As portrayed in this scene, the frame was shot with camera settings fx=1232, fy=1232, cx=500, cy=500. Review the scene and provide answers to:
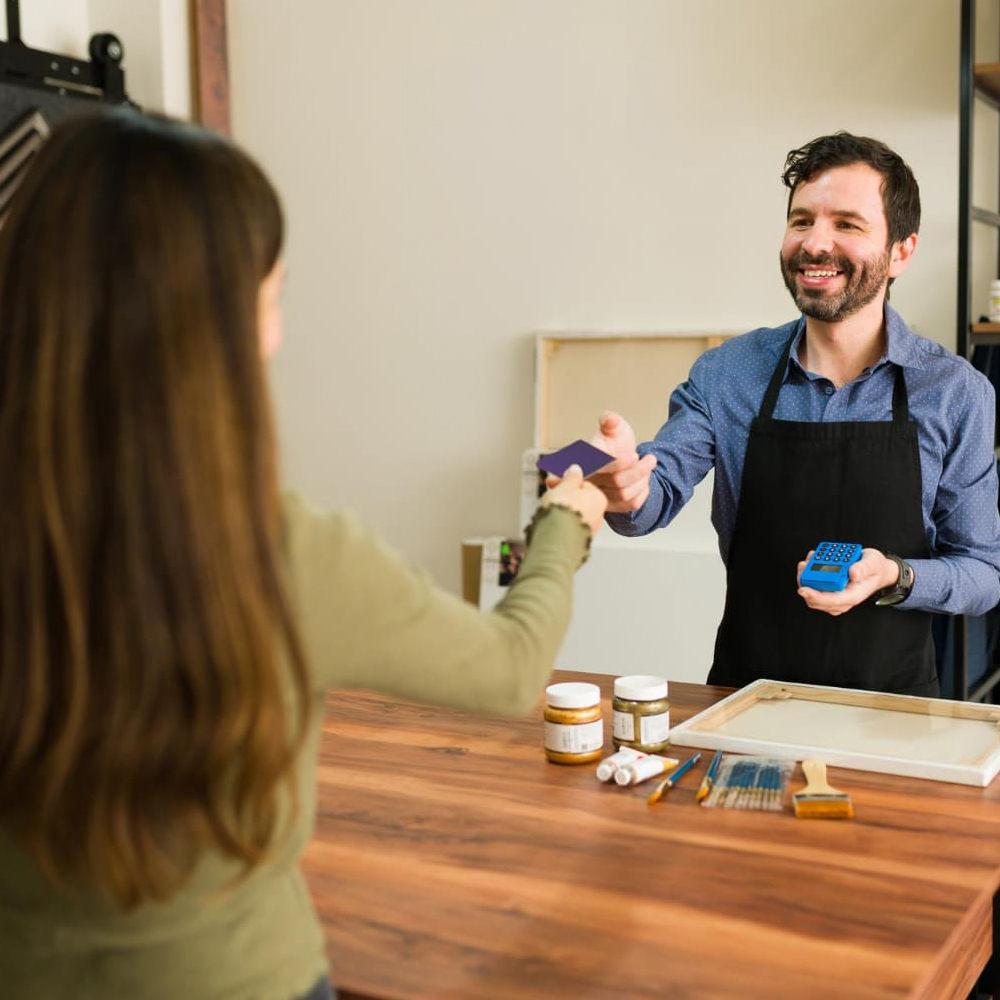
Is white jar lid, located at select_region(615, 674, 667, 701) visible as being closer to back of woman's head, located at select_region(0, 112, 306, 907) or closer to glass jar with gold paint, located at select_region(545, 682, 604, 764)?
glass jar with gold paint, located at select_region(545, 682, 604, 764)

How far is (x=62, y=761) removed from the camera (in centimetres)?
86

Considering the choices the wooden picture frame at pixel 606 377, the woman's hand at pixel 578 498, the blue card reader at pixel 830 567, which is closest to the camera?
the woman's hand at pixel 578 498

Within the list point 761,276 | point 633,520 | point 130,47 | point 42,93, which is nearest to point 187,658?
point 633,520

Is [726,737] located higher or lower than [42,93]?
lower

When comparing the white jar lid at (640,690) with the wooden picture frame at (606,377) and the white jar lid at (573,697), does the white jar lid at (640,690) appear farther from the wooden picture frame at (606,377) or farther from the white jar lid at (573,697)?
the wooden picture frame at (606,377)

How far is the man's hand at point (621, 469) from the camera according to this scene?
1979 mm

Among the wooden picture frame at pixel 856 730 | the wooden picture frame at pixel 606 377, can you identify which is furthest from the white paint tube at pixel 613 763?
the wooden picture frame at pixel 606 377

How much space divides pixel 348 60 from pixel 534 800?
3865 millimetres

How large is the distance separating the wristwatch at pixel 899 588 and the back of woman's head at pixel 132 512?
4.81ft

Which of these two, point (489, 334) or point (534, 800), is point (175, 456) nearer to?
point (534, 800)

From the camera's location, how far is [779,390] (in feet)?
7.98

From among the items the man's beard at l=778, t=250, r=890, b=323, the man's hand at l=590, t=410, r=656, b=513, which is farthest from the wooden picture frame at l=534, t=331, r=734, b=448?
the man's hand at l=590, t=410, r=656, b=513

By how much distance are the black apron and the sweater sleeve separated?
125cm

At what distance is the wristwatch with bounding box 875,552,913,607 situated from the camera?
211 centimetres
